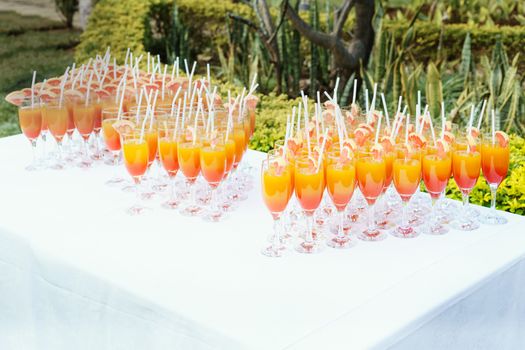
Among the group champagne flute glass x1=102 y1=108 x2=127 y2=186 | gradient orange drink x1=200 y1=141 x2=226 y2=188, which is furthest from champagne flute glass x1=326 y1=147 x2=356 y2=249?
champagne flute glass x1=102 y1=108 x2=127 y2=186

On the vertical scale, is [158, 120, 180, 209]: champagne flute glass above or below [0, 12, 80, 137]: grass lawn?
above

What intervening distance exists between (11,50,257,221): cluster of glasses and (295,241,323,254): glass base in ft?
1.15

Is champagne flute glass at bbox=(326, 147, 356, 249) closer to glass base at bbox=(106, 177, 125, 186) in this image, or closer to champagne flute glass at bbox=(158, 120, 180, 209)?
champagne flute glass at bbox=(158, 120, 180, 209)

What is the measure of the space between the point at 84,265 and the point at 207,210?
1.51 feet

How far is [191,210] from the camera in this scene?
7.20 feet

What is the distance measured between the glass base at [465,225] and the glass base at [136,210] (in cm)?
93

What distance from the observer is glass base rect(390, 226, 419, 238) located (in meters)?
2.00

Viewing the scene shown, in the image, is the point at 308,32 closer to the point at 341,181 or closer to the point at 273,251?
the point at 341,181

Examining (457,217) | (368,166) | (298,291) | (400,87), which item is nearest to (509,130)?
(400,87)

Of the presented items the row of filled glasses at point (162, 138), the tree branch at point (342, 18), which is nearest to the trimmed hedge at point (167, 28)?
the tree branch at point (342, 18)

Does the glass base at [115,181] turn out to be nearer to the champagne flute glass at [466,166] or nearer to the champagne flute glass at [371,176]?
the champagne flute glass at [371,176]

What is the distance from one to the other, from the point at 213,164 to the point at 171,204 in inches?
9.4

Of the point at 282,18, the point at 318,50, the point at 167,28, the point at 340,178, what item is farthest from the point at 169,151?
the point at 167,28

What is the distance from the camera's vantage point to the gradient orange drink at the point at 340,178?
193 centimetres
